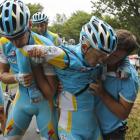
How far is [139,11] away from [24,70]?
59.5 m

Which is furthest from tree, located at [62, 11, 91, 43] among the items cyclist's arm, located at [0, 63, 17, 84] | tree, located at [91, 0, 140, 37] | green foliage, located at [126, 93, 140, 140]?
cyclist's arm, located at [0, 63, 17, 84]

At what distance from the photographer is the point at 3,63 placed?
568 cm

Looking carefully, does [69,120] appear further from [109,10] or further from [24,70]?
[109,10]

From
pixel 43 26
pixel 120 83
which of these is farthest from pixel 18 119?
pixel 43 26

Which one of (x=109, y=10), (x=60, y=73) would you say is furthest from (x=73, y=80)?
(x=109, y=10)

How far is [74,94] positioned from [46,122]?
2.47ft

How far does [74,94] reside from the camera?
4699 millimetres

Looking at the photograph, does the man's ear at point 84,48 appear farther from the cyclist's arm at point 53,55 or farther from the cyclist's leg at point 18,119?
the cyclist's leg at point 18,119

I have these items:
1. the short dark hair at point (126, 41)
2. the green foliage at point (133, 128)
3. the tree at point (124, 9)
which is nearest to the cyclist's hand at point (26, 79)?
the short dark hair at point (126, 41)

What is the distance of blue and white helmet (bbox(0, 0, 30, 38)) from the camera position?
4.73 m

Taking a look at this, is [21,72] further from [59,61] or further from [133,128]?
[133,128]

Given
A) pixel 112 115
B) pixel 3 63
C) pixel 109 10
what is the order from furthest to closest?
1. pixel 109 10
2. pixel 3 63
3. pixel 112 115

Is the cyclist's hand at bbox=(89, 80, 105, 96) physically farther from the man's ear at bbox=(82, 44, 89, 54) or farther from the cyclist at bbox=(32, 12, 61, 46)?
the cyclist at bbox=(32, 12, 61, 46)

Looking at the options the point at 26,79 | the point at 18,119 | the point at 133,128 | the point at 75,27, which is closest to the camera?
the point at 26,79
